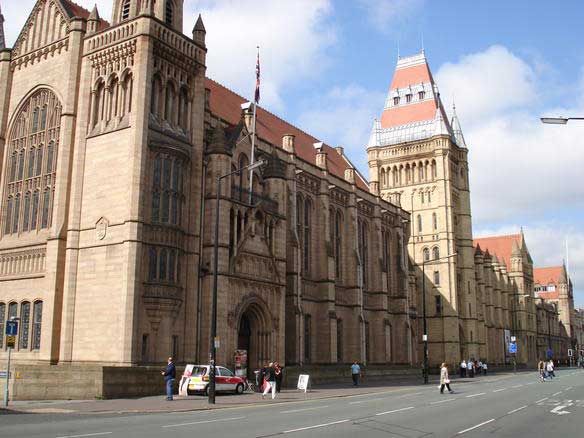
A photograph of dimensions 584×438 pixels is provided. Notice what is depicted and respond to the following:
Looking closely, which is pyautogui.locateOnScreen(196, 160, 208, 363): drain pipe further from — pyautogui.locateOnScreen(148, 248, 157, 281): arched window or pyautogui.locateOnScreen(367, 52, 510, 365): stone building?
pyautogui.locateOnScreen(367, 52, 510, 365): stone building

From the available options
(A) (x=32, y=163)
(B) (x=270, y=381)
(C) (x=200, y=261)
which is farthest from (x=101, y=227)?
(B) (x=270, y=381)

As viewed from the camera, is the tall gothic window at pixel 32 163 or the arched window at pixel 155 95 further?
the tall gothic window at pixel 32 163

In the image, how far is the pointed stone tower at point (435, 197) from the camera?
7400 cm

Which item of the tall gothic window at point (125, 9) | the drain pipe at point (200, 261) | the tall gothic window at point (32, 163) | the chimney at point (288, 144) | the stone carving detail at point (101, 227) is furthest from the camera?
the chimney at point (288, 144)

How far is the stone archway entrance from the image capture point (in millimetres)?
37000

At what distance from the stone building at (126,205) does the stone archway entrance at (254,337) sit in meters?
0.08

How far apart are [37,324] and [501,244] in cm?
10417

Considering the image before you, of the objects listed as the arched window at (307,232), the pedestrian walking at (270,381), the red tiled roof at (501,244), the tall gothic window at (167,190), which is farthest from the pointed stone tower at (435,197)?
the pedestrian walking at (270,381)

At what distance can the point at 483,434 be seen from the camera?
47.3 ft

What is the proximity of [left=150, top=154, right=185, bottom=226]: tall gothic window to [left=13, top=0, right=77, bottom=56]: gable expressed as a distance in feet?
34.8

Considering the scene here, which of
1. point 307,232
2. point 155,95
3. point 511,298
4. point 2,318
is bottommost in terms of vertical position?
point 2,318

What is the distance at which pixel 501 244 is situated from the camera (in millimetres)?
122812

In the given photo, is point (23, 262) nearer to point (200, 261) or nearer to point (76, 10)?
point (200, 261)

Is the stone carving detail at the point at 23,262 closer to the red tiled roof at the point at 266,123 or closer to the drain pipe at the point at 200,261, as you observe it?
the drain pipe at the point at 200,261
